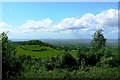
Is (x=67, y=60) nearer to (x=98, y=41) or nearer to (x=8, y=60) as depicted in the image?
(x=98, y=41)

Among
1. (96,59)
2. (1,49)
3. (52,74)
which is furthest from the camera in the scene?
(96,59)

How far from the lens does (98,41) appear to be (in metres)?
10.1

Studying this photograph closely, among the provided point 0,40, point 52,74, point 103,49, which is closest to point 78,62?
point 103,49

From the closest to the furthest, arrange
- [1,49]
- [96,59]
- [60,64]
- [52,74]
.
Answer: [1,49], [52,74], [60,64], [96,59]

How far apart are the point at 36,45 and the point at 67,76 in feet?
10.5

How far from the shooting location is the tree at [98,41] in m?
9.69

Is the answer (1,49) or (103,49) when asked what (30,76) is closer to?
(1,49)

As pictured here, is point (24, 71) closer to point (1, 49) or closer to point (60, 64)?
point (1, 49)

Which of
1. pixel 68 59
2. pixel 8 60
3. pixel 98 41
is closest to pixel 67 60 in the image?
pixel 68 59

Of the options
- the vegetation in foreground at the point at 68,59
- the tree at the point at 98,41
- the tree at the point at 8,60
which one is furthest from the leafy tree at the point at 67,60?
the tree at the point at 8,60

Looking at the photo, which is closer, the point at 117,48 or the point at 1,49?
the point at 1,49

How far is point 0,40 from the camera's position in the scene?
666 centimetres

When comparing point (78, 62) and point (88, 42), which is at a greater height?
point (88, 42)

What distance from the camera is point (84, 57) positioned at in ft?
31.2
